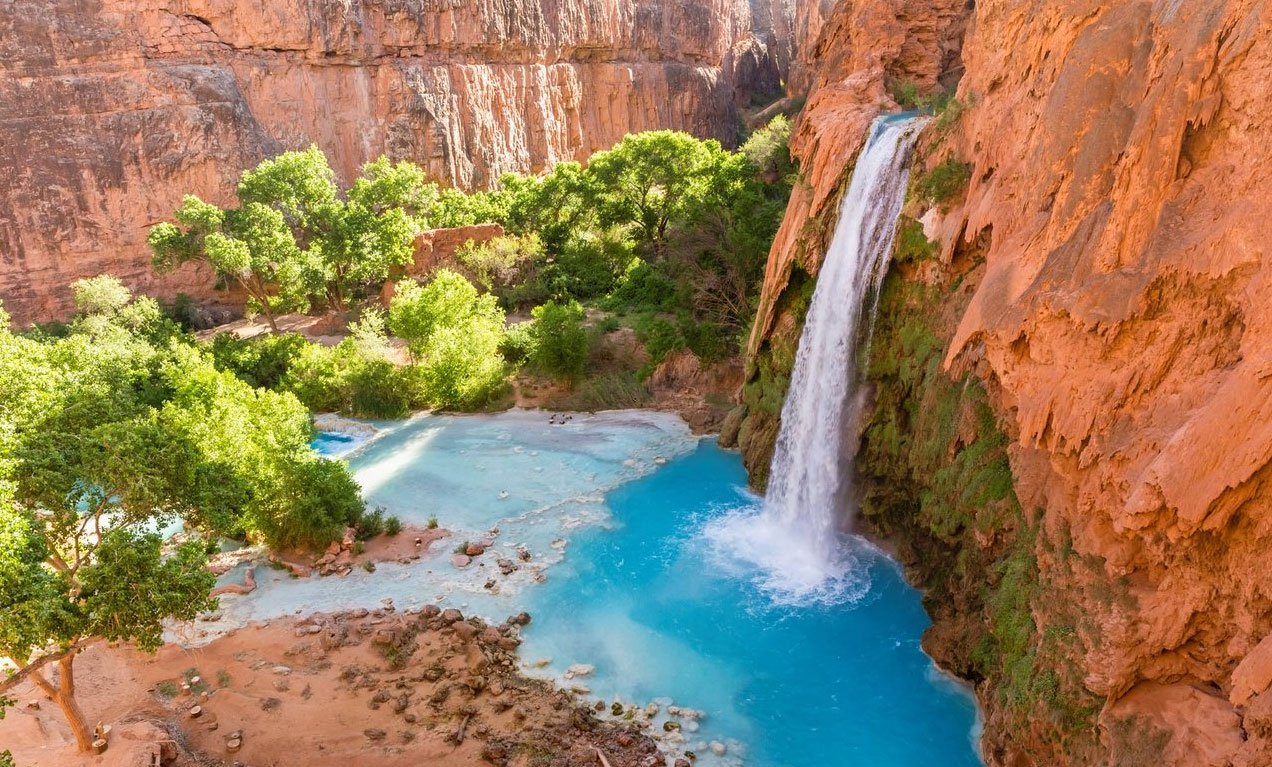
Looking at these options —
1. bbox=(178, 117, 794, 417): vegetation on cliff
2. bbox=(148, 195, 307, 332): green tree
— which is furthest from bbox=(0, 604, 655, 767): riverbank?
bbox=(148, 195, 307, 332): green tree

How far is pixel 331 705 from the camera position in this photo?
35.7 feet

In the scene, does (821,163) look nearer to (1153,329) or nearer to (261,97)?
(1153,329)

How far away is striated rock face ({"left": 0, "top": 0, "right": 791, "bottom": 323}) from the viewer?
103 feet

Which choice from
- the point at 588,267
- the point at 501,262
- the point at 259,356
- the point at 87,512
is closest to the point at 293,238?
the point at 259,356

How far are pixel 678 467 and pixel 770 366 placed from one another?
146 inches

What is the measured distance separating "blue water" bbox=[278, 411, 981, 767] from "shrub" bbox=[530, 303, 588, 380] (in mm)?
3823

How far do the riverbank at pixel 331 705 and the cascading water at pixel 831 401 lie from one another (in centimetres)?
513

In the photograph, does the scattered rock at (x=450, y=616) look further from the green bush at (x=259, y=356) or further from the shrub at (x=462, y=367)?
the green bush at (x=259, y=356)

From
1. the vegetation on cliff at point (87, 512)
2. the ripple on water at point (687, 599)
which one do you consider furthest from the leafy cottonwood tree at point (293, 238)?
the vegetation on cliff at point (87, 512)

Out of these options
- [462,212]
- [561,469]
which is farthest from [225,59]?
[561,469]

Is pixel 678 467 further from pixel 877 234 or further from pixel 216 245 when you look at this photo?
pixel 216 245

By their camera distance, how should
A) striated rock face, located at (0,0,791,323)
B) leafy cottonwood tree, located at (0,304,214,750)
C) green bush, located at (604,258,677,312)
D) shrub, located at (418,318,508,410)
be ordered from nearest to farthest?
leafy cottonwood tree, located at (0,304,214,750) → shrub, located at (418,318,508,410) → green bush, located at (604,258,677,312) → striated rock face, located at (0,0,791,323)

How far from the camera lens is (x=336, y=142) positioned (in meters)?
39.1

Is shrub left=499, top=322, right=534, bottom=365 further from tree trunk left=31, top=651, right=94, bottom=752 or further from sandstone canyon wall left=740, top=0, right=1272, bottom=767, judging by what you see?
tree trunk left=31, top=651, right=94, bottom=752
